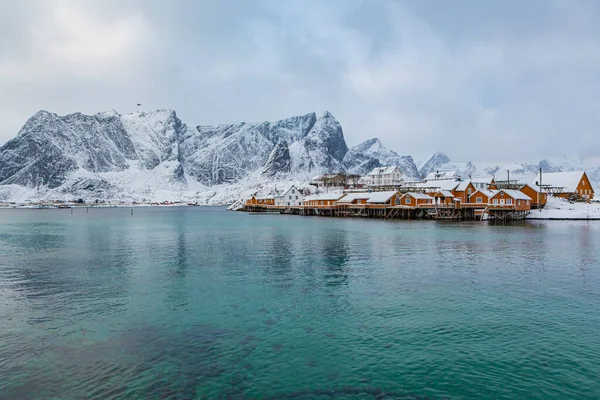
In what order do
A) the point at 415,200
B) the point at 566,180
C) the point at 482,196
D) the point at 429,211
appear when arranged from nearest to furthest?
the point at 482,196 < the point at 429,211 < the point at 415,200 < the point at 566,180

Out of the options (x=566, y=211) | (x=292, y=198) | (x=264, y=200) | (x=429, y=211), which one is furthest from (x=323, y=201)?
(x=566, y=211)

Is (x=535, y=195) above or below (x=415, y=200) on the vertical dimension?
above

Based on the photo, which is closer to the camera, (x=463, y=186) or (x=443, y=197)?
(x=443, y=197)

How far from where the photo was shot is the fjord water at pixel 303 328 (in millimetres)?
14523

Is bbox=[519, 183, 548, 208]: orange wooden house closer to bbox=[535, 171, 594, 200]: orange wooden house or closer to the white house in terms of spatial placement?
bbox=[535, 171, 594, 200]: orange wooden house

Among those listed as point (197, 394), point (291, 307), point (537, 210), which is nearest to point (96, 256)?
point (291, 307)

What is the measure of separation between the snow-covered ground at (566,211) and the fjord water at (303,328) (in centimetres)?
6928

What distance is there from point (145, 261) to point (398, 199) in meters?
87.1

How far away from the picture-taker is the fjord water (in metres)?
14.5

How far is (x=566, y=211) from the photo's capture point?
9975 centimetres

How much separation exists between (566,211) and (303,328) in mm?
102607

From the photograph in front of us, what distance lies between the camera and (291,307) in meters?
23.8

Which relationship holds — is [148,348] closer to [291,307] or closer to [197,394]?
[197,394]

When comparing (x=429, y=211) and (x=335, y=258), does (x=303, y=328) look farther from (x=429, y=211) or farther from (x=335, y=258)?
(x=429, y=211)
